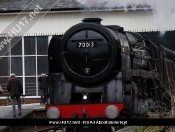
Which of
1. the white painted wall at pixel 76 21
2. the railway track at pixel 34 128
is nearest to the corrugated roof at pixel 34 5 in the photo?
the white painted wall at pixel 76 21

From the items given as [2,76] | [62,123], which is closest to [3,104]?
[2,76]

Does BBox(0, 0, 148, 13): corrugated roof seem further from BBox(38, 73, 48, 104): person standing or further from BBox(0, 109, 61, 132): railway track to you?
BBox(0, 109, 61, 132): railway track

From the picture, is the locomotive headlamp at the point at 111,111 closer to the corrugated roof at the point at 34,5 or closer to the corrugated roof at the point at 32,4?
the corrugated roof at the point at 34,5

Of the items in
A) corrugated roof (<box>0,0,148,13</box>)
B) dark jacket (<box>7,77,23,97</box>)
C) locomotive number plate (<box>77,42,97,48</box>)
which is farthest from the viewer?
corrugated roof (<box>0,0,148,13</box>)

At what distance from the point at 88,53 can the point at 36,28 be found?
13226 mm

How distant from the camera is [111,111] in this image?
438 inches

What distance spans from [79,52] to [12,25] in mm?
13309

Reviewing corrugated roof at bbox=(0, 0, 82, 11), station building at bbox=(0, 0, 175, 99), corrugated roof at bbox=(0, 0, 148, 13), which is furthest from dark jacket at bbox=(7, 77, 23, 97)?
corrugated roof at bbox=(0, 0, 82, 11)

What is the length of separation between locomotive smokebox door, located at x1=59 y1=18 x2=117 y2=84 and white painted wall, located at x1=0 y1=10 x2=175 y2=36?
10.9 metres

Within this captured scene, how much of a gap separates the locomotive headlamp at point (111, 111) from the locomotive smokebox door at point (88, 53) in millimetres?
925

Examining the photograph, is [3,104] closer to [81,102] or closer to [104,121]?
[81,102]

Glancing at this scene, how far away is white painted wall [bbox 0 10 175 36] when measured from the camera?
2338cm

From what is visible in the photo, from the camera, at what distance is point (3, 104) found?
960 inches

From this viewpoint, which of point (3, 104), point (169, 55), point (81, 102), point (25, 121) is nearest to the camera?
point (25, 121)
